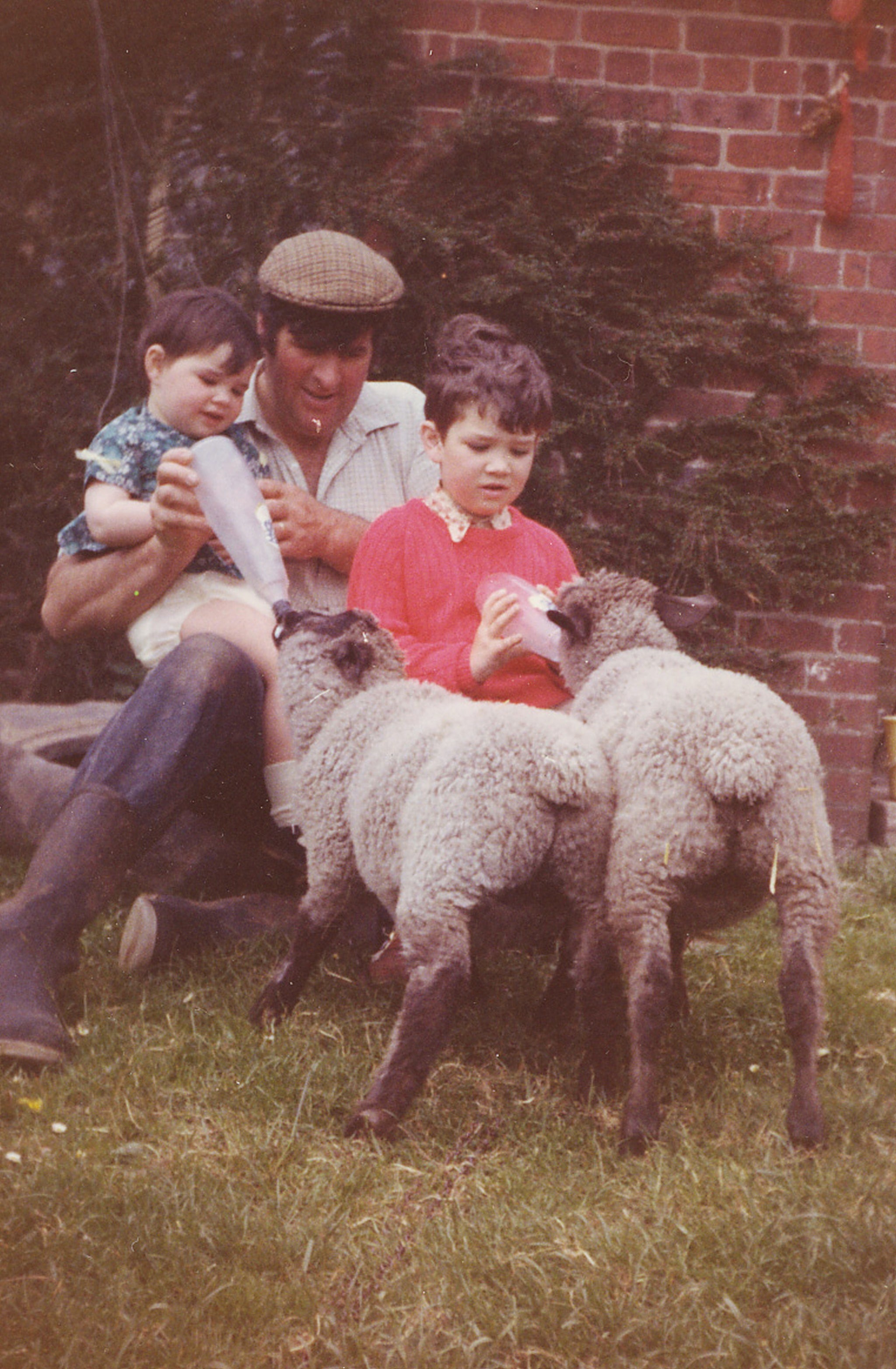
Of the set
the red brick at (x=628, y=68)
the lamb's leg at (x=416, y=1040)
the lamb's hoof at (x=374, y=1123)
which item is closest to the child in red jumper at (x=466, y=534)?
the lamb's leg at (x=416, y=1040)

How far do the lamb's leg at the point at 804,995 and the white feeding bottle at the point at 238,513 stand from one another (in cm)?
135

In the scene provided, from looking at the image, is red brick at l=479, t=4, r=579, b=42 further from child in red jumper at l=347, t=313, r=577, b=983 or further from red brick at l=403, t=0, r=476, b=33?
child in red jumper at l=347, t=313, r=577, b=983

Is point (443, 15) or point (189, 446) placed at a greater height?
point (443, 15)

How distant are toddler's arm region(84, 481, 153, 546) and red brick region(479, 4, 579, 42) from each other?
89.4 inches

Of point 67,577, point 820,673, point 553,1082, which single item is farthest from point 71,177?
point 553,1082

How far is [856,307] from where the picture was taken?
453cm

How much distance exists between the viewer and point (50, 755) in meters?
4.11

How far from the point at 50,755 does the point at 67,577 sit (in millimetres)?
968

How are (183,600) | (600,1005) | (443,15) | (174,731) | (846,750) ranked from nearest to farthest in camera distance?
(600,1005) < (174,731) < (183,600) < (443,15) < (846,750)

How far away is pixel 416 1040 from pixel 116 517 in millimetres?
1655

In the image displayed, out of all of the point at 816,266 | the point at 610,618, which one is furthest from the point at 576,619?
the point at 816,266

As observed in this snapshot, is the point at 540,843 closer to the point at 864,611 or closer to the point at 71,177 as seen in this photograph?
the point at 864,611

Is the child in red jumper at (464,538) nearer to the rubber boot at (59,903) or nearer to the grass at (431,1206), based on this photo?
the grass at (431,1206)

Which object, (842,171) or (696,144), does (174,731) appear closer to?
(696,144)
